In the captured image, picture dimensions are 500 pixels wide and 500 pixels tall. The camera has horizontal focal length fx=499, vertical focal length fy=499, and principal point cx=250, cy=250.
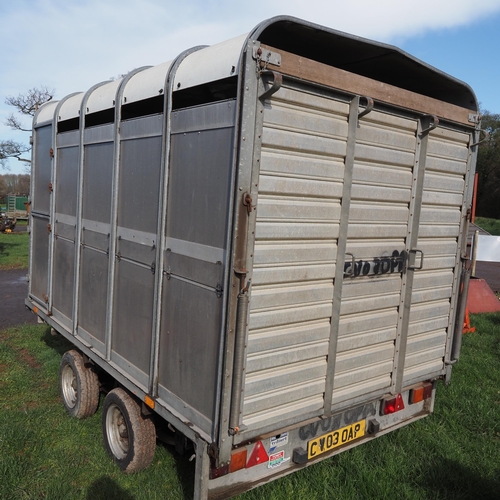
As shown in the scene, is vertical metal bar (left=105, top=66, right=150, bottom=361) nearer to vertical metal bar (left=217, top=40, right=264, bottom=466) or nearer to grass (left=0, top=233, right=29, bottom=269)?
vertical metal bar (left=217, top=40, right=264, bottom=466)

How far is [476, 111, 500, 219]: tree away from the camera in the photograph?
39750mm

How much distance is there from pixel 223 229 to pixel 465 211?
2.51 meters

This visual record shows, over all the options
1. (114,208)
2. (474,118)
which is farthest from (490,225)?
(114,208)

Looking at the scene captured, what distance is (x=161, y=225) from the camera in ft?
11.6

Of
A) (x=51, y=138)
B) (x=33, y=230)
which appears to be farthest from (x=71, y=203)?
(x=33, y=230)

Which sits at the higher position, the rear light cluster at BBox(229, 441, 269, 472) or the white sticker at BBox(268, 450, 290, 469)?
the rear light cluster at BBox(229, 441, 269, 472)

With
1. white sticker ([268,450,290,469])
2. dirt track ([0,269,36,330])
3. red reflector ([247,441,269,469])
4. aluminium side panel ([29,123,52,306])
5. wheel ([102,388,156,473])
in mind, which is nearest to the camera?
red reflector ([247,441,269,469])

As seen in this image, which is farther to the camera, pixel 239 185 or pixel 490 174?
pixel 490 174

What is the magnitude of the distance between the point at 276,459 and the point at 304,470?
2.97 ft

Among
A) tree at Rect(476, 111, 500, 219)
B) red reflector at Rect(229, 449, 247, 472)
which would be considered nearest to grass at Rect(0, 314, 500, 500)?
red reflector at Rect(229, 449, 247, 472)

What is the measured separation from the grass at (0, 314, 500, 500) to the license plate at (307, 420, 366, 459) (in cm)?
44

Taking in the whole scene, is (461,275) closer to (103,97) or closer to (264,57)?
(264,57)

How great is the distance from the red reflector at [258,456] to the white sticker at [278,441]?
59mm

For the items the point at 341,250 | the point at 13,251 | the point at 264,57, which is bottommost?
the point at 13,251
